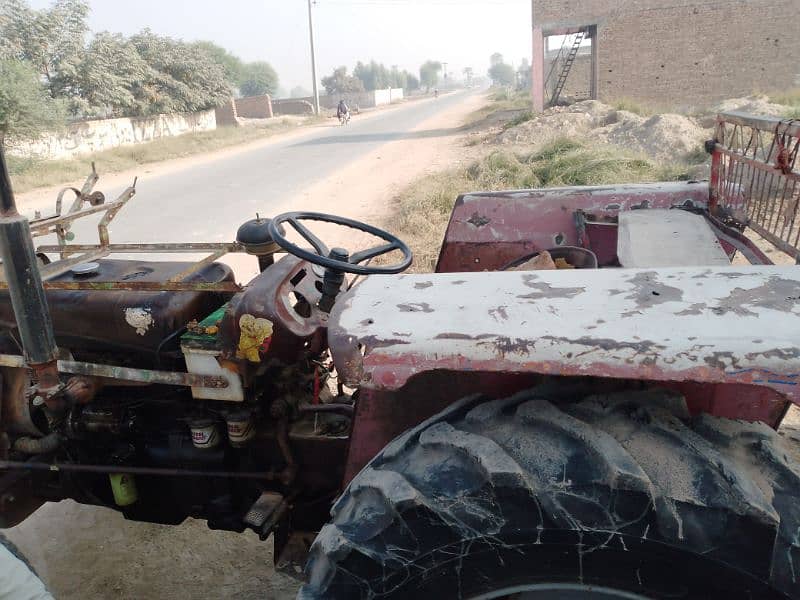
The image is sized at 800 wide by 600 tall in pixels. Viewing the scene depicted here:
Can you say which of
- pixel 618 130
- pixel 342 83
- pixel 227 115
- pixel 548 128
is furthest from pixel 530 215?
pixel 342 83

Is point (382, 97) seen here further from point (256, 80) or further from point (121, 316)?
point (121, 316)

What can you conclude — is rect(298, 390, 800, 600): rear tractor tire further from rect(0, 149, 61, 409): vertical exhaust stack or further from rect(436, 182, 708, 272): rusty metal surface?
rect(436, 182, 708, 272): rusty metal surface

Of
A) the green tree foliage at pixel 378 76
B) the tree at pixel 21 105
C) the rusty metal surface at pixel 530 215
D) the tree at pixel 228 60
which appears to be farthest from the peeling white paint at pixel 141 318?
the green tree foliage at pixel 378 76

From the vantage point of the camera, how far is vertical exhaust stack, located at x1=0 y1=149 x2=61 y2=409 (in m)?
1.34

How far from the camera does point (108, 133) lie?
23.6m

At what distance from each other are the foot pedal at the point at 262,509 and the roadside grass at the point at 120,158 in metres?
10.8

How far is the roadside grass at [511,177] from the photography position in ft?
27.8

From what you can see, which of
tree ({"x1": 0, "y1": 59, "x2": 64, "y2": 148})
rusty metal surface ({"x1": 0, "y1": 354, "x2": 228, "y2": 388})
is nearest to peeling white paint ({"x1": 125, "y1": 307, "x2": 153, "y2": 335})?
rusty metal surface ({"x1": 0, "y1": 354, "x2": 228, "y2": 388})

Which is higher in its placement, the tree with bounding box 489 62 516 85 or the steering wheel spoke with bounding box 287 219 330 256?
the tree with bounding box 489 62 516 85

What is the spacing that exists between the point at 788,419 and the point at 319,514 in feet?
9.25

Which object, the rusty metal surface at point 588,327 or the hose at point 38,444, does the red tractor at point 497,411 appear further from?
the hose at point 38,444

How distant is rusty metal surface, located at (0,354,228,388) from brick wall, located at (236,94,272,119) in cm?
4499

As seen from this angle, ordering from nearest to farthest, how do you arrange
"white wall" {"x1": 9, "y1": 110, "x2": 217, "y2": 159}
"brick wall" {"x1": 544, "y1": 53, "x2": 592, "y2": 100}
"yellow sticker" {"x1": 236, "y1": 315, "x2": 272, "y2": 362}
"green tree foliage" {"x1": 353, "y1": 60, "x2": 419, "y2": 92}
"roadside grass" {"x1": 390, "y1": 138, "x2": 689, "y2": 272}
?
1. "yellow sticker" {"x1": 236, "y1": 315, "x2": 272, "y2": 362}
2. "roadside grass" {"x1": 390, "y1": 138, "x2": 689, "y2": 272}
3. "white wall" {"x1": 9, "y1": 110, "x2": 217, "y2": 159}
4. "brick wall" {"x1": 544, "y1": 53, "x2": 592, "y2": 100}
5. "green tree foliage" {"x1": 353, "y1": 60, "x2": 419, "y2": 92}

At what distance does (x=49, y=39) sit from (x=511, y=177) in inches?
876
